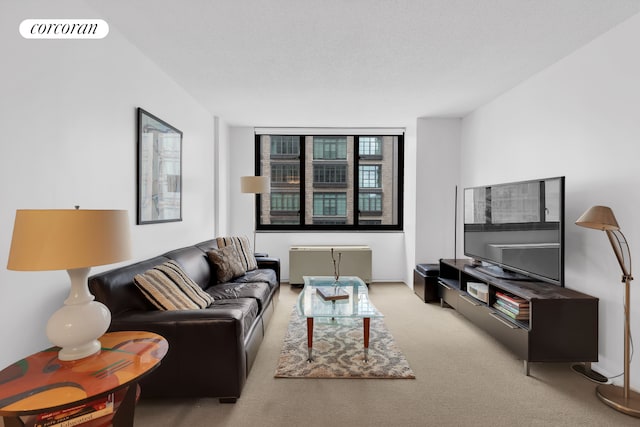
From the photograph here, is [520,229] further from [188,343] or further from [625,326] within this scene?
[188,343]

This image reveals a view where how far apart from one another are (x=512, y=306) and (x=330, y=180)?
3650mm

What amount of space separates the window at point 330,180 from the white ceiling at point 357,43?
5.54ft

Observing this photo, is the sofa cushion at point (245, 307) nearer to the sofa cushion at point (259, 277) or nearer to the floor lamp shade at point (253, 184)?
the sofa cushion at point (259, 277)

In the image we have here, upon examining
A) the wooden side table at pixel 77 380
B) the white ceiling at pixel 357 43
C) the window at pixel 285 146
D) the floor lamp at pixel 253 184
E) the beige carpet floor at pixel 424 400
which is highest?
the white ceiling at pixel 357 43

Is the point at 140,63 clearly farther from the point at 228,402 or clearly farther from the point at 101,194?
the point at 228,402

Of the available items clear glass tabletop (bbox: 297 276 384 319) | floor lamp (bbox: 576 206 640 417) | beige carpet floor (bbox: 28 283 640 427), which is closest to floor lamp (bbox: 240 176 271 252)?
clear glass tabletop (bbox: 297 276 384 319)

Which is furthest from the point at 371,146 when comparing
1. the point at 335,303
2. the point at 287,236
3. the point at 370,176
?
the point at 335,303

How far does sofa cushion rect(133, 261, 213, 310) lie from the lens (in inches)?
92.1

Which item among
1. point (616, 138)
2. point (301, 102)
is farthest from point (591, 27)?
point (301, 102)

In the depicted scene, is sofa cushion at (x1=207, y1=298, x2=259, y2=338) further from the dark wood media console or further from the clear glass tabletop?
the dark wood media console

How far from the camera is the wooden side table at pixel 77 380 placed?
1.20 metres

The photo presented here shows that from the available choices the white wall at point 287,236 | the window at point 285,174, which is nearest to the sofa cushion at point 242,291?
the white wall at point 287,236

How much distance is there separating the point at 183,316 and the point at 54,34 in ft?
5.72

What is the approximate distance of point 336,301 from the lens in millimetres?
3178
